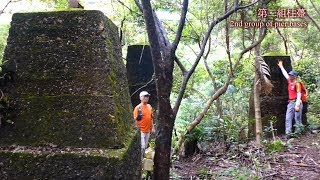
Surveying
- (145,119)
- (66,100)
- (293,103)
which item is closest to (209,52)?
(293,103)

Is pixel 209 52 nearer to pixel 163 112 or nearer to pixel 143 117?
pixel 143 117

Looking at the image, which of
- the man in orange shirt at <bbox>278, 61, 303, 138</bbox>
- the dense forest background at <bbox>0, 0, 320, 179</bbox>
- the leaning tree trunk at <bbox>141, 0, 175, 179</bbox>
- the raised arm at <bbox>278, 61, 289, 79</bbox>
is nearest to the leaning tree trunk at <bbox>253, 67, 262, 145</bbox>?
the dense forest background at <bbox>0, 0, 320, 179</bbox>

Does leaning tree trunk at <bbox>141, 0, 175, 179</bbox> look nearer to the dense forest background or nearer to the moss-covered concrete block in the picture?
the moss-covered concrete block

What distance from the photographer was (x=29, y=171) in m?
3.15

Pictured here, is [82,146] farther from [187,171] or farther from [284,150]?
[284,150]

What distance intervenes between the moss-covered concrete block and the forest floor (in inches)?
97.7

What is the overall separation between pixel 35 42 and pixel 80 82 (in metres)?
0.68

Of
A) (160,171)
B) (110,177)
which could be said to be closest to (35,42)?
(110,177)

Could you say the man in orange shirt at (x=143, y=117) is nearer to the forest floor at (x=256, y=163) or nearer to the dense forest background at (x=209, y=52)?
the forest floor at (x=256, y=163)

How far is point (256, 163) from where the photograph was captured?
5.80m

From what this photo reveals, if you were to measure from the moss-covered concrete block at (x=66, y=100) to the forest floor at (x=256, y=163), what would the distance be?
8.14 ft

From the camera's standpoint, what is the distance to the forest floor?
5.58m

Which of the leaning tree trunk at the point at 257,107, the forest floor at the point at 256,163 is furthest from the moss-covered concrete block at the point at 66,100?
the leaning tree trunk at the point at 257,107

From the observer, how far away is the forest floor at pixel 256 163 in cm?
558
